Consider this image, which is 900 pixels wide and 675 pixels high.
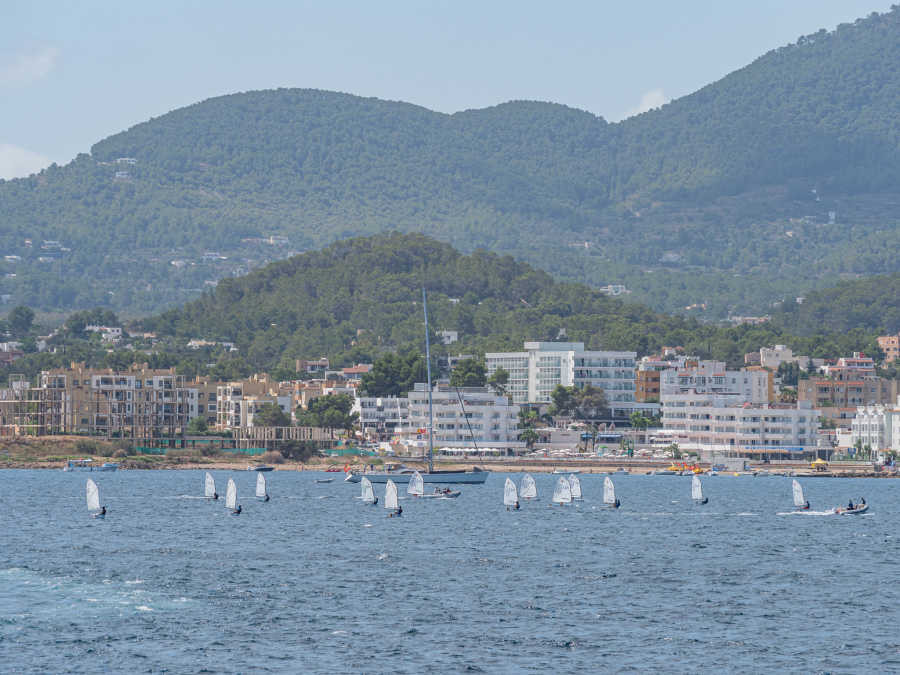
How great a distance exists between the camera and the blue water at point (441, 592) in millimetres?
62500

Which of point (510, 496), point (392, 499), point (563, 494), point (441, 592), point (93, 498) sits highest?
point (93, 498)

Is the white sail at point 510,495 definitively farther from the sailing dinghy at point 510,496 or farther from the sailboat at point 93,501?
the sailboat at point 93,501

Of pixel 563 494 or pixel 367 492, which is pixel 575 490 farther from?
pixel 367 492

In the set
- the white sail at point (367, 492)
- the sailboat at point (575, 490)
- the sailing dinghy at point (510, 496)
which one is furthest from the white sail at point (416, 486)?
the sailboat at point (575, 490)

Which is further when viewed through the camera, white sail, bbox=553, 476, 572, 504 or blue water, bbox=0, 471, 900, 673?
white sail, bbox=553, 476, 572, 504

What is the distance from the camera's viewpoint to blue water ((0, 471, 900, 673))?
205 ft

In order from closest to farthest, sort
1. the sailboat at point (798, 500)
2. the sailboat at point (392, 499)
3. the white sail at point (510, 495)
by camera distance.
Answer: the sailboat at point (392, 499) → the sailboat at point (798, 500) → the white sail at point (510, 495)

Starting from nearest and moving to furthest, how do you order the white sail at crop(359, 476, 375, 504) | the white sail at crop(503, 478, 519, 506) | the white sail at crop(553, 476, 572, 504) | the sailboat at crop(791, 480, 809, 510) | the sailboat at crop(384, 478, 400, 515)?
the sailboat at crop(384, 478, 400, 515)
the sailboat at crop(791, 480, 809, 510)
the white sail at crop(503, 478, 519, 506)
the white sail at crop(359, 476, 375, 504)
the white sail at crop(553, 476, 572, 504)

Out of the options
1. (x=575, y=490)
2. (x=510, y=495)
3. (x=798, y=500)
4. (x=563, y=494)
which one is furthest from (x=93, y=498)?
(x=798, y=500)

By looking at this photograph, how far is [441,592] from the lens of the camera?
7912 centimetres

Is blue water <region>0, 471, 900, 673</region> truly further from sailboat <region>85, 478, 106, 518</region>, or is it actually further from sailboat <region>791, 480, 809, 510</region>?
sailboat <region>791, 480, 809, 510</region>

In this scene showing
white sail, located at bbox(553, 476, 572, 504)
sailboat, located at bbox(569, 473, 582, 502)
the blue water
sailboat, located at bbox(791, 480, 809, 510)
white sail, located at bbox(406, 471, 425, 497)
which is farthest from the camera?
white sail, located at bbox(406, 471, 425, 497)

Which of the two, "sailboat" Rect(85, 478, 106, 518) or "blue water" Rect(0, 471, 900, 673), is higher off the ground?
"sailboat" Rect(85, 478, 106, 518)

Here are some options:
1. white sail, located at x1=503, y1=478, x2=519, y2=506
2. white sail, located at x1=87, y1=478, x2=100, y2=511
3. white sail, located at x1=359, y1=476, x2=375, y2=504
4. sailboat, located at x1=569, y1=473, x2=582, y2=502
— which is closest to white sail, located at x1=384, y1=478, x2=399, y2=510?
white sail, located at x1=359, y1=476, x2=375, y2=504
